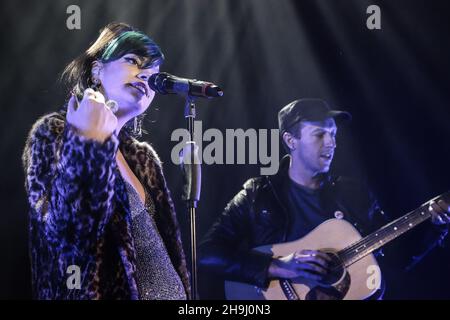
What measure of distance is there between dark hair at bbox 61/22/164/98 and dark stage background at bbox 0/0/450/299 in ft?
0.75

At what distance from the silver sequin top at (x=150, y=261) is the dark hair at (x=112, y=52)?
19.8 inches

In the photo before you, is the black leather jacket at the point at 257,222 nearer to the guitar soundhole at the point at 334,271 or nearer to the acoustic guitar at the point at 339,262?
the acoustic guitar at the point at 339,262

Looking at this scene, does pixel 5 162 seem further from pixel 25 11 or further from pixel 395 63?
pixel 395 63

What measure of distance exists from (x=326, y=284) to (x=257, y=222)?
414 mm

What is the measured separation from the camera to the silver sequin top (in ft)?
6.46

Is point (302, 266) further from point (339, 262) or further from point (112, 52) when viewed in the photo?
point (112, 52)

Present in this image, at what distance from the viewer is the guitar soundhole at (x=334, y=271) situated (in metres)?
2.46

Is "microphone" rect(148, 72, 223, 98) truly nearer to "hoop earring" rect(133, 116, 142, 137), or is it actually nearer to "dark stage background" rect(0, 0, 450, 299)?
"hoop earring" rect(133, 116, 142, 137)

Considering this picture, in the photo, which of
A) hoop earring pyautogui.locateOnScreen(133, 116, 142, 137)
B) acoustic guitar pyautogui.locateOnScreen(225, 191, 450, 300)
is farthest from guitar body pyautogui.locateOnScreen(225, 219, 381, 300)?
hoop earring pyautogui.locateOnScreen(133, 116, 142, 137)

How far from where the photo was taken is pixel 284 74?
8.85 feet

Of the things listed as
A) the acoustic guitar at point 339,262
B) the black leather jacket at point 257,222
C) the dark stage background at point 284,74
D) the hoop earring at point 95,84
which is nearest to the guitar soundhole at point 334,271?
the acoustic guitar at point 339,262

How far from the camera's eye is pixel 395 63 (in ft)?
9.07

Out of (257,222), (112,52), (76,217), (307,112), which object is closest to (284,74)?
(307,112)
